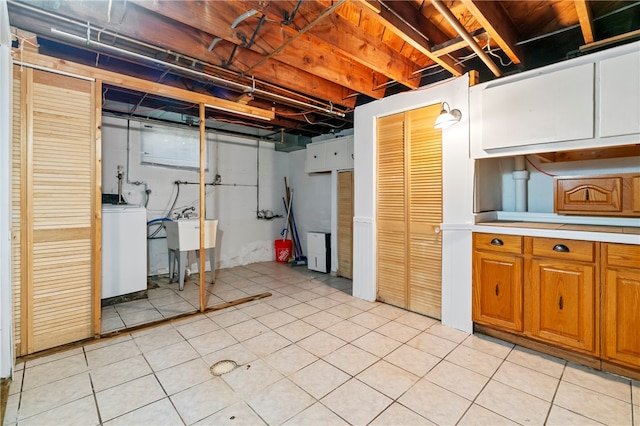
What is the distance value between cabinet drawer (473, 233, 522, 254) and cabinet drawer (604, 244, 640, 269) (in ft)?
1.67

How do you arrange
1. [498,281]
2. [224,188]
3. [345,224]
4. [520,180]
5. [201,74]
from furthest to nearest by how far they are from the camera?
[224,188] → [345,224] → [520,180] → [201,74] → [498,281]

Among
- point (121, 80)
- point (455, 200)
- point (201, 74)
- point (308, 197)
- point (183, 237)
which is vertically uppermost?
point (201, 74)

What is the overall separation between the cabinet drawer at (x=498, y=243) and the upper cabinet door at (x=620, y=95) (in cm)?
92

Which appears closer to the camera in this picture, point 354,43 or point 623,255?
point 623,255

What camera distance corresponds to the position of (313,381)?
1935 mm

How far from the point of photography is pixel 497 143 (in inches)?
96.1

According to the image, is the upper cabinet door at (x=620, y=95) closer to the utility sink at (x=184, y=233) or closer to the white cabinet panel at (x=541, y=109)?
the white cabinet panel at (x=541, y=109)

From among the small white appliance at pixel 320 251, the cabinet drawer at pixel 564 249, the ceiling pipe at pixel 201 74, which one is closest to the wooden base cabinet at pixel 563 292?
the cabinet drawer at pixel 564 249

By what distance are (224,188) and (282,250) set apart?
156 centimetres

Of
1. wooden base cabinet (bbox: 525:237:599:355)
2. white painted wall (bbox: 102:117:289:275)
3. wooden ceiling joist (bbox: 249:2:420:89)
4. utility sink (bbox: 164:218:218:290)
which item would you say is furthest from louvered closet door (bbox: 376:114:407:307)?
white painted wall (bbox: 102:117:289:275)

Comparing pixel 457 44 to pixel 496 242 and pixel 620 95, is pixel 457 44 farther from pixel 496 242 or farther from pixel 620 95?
pixel 496 242

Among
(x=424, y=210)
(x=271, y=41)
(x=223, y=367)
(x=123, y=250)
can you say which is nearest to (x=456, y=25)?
(x=271, y=41)

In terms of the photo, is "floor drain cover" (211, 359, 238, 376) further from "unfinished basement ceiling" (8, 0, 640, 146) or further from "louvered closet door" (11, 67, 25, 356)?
"unfinished basement ceiling" (8, 0, 640, 146)

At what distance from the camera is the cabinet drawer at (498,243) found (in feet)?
7.72
